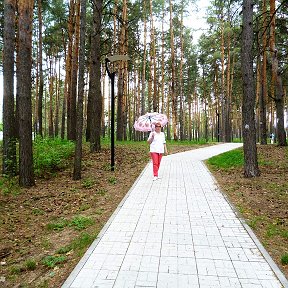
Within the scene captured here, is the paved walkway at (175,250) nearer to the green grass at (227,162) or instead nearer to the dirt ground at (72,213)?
the dirt ground at (72,213)

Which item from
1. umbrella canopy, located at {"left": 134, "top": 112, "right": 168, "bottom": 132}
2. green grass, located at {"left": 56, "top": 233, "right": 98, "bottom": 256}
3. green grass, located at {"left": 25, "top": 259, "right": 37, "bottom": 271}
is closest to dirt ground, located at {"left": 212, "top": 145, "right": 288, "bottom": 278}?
green grass, located at {"left": 56, "top": 233, "right": 98, "bottom": 256}

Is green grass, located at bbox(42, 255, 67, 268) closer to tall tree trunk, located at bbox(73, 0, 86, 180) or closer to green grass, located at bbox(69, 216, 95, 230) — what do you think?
green grass, located at bbox(69, 216, 95, 230)

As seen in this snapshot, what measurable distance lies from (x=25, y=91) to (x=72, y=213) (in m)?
4.07

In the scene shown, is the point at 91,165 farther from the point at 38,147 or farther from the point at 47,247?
the point at 47,247

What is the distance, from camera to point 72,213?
7078mm

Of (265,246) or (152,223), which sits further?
(152,223)

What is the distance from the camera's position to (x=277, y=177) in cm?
987

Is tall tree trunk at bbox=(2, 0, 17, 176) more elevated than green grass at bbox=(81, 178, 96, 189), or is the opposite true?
tall tree trunk at bbox=(2, 0, 17, 176)

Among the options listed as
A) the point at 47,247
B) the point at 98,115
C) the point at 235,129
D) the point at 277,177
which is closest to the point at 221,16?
the point at 98,115

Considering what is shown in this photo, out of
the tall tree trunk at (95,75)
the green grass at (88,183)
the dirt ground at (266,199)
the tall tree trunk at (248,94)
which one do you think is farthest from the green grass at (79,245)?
the tall tree trunk at (95,75)

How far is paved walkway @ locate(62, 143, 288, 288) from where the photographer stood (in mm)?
3797

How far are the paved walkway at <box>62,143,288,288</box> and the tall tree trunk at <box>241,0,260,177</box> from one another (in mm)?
2777

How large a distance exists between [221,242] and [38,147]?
860 centimetres

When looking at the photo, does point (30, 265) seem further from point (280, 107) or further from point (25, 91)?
point (280, 107)
